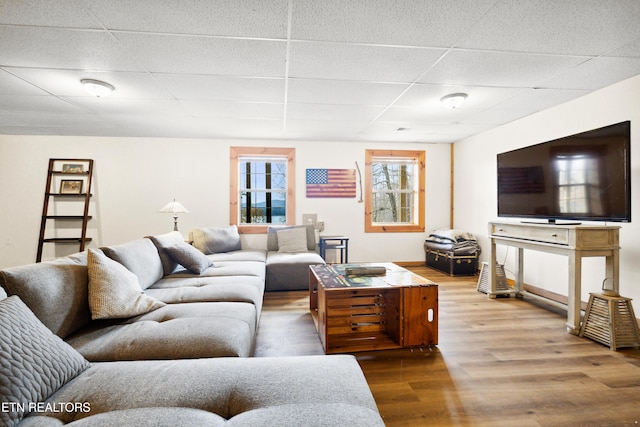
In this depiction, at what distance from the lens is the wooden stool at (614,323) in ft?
7.67

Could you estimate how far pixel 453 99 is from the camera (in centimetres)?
330

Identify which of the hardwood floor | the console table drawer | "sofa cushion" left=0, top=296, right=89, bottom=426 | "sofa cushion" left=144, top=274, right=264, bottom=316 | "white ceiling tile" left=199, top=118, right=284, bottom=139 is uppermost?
"white ceiling tile" left=199, top=118, right=284, bottom=139

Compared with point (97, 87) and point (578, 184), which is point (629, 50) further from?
point (97, 87)

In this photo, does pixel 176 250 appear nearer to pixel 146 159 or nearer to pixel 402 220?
pixel 146 159

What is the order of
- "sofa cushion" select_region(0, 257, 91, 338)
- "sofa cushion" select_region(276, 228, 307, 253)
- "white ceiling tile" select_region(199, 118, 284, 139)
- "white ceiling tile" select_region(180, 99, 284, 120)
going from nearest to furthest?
"sofa cushion" select_region(0, 257, 91, 338)
"white ceiling tile" select_region(180, 99, 284, 120)
"white ceiling tile" select_region(199, 118, 284, 139)
"sofa cushion" select_region(276, 228, 307, 253)

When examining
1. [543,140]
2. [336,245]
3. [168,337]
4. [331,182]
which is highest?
[543,140]

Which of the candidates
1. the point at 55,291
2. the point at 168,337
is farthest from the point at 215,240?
the point at 168,337

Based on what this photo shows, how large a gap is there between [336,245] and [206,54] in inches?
136

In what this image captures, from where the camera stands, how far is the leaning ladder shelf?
4.96 m

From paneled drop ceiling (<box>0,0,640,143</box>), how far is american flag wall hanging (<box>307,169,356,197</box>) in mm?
1470

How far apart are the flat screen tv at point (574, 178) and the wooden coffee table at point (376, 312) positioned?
173 centimetres

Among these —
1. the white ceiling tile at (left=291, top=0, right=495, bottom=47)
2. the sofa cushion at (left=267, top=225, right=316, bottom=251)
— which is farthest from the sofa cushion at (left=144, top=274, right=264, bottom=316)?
the sofa cushion at (left=267, top=225, right=316, bottom=251)

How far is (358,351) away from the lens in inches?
88.0

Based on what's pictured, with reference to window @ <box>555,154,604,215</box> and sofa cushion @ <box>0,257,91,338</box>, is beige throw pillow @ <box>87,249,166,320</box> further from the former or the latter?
window @ <box>555,154,604,215</box>
